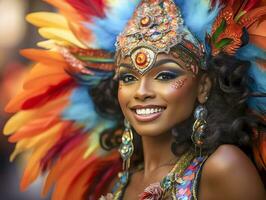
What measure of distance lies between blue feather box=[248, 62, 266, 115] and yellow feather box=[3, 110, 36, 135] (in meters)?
1.14

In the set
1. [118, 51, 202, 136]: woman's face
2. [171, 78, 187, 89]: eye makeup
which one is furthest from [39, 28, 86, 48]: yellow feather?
[171, 78, 187, 89]: eye makeup

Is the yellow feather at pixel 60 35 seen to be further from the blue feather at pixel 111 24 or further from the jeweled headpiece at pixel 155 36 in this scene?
the jeweled headpiece at pixel 155 36

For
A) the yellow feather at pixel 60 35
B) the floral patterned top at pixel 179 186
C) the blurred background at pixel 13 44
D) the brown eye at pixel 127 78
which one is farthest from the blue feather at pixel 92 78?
the blurred background at pixel 13 44

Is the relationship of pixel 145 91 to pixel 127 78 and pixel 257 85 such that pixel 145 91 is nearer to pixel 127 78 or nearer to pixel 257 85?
pixel 127 78

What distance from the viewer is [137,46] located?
2.53 meters

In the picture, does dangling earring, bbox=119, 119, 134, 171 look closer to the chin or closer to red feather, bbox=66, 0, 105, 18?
the chin

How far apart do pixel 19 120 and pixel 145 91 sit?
0.89 metres

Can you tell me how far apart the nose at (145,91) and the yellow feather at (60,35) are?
2.05 feet

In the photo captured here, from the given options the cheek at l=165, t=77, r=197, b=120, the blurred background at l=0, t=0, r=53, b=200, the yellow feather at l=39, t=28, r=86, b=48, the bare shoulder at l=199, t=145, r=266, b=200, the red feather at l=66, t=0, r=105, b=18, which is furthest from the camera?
the blurred background at l=0, t=0, r=53, b=200

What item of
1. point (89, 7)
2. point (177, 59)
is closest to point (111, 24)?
point (89, 7)

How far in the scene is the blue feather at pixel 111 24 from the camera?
9.20ft

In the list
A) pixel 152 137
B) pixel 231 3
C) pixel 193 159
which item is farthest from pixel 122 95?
pixel 231 3

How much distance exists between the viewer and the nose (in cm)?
→ 248

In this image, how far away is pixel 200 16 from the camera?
8.27 feet
